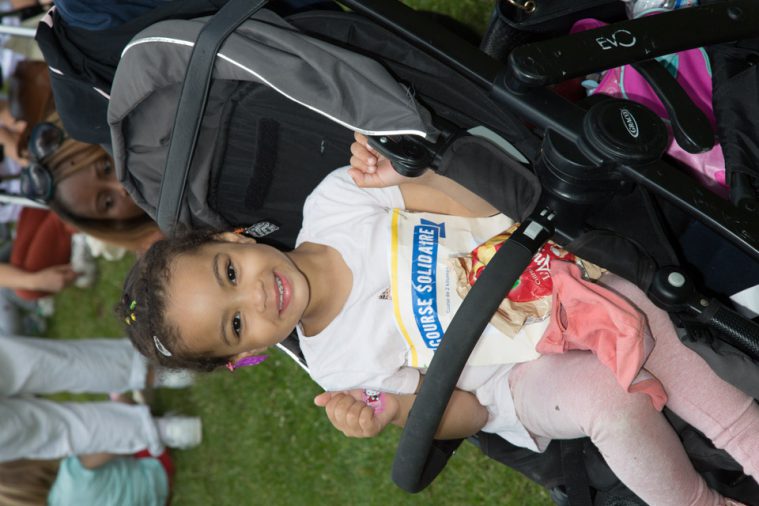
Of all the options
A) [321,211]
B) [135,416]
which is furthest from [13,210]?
[321,211]

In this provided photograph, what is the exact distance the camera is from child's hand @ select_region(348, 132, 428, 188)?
5.16 ft

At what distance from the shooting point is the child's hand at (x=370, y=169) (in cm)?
157

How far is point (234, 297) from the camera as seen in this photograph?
163cm

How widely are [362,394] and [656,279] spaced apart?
692 mm

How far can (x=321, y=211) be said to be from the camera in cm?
178

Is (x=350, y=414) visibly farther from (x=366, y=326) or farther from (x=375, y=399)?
(x=366, y=326)

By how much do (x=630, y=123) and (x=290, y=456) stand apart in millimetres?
2363

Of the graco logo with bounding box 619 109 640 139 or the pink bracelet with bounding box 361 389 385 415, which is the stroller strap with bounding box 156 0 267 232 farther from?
the graco logo with bounding box 619 109 640 139

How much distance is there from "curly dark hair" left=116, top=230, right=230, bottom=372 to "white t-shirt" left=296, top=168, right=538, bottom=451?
0.25 m

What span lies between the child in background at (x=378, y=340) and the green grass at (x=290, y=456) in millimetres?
876

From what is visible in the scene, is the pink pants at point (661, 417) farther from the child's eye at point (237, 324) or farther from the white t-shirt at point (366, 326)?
the child's eye at point (237, 324)

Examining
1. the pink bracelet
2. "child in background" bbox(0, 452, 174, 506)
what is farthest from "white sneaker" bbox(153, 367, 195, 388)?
the pink bracelet

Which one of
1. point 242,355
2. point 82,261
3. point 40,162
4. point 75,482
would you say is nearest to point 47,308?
point 82,261

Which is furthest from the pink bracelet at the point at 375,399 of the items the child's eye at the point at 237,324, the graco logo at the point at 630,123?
the graco logo at the point at 630,123
